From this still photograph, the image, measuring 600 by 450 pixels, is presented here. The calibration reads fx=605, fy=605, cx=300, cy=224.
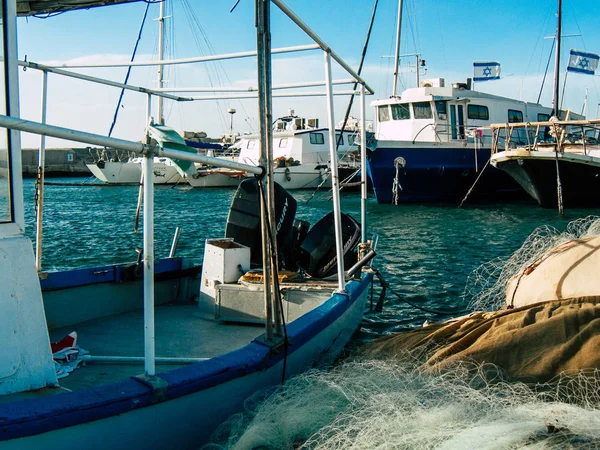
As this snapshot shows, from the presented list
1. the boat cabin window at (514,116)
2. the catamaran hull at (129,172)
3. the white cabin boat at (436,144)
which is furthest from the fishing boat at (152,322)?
the catamaran hull at (129,172)

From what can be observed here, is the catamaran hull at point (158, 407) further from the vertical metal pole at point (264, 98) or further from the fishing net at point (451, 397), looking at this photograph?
the vertical metal pole at point (264, 98)

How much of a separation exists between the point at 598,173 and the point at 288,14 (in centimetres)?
1981

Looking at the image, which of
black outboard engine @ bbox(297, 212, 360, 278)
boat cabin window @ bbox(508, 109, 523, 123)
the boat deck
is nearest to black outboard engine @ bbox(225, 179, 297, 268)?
black outboard engine @ bbox(297, 212, 360, 278)

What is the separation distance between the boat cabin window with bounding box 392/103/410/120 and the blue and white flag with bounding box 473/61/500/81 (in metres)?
4.28

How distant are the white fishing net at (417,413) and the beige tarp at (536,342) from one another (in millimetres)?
118

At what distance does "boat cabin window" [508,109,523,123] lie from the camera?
94.1 feet

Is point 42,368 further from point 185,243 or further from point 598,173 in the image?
point 598,173

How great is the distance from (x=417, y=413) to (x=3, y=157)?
2.77 meters

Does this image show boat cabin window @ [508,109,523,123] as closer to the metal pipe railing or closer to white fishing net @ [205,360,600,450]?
white fishing net @ [205,360,600,450]

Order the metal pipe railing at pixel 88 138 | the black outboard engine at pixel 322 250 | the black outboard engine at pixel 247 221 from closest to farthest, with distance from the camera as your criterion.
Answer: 1. the metal pipe railing at pixel 88 138
2. the black outboard engine at pixel 247 221
3. the black outboard engine at pixel 322 250

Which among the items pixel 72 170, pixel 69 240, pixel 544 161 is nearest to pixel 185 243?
pixel 69 240

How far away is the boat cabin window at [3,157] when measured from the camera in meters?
3.32

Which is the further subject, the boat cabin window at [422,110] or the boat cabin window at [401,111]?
the boat cabin window at [401,111]

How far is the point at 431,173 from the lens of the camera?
81.7ft
